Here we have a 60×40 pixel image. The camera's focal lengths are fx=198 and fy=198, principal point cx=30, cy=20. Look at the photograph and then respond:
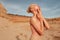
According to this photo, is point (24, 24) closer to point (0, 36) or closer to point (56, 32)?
point (0, 36)

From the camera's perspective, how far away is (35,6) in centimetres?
118

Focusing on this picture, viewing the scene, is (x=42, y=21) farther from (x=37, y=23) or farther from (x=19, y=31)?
(x=19, y=31)

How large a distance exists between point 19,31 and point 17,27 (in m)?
0.29

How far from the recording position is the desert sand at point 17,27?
5321mm

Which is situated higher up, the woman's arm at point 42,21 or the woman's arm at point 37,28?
the woman's arm at point 42,21

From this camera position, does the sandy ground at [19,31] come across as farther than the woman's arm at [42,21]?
Yes

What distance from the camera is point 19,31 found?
238 inches

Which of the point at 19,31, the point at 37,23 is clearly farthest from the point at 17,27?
the point at 37,23

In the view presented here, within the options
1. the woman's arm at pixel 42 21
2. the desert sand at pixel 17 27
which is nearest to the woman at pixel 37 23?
the woman's arm at pixel 42 21

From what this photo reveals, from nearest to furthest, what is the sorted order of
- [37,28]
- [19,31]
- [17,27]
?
[37,28] → [19,31] → [17,27]

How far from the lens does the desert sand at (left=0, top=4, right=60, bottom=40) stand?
532cm

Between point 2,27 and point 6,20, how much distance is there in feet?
1.24

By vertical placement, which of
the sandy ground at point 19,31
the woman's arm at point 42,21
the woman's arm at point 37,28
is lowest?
the sandy ground at point 19,31

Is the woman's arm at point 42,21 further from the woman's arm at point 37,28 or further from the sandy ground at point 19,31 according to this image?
the sandy ground at point 19,31
